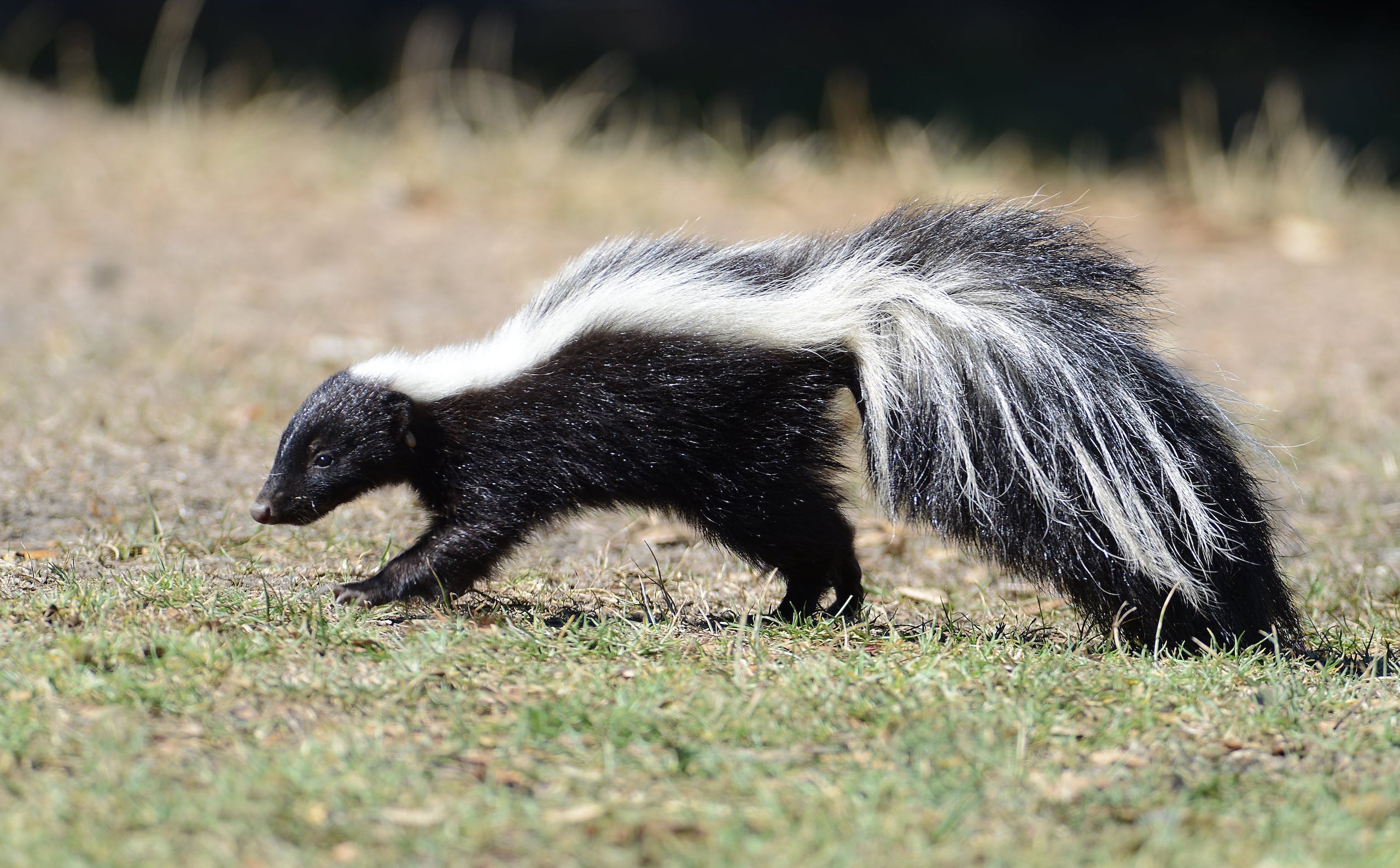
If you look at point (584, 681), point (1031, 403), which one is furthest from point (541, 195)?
point (584, 681)

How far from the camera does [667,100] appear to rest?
16188mm

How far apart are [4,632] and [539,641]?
143 cm

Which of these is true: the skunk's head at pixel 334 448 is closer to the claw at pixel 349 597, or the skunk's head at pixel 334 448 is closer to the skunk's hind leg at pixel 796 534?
the claw at pixel 349 597

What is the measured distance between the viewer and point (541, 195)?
36.0ft

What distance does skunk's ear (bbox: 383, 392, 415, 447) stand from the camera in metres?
4.17

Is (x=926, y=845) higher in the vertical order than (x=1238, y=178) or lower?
lower

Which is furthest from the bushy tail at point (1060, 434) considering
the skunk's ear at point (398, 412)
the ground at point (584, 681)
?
the skunk's ear at point (398, 412)

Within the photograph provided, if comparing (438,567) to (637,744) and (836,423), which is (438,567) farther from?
(836,423)

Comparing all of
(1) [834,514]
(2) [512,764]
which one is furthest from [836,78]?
(2) [512,764]

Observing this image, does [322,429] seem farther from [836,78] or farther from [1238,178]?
[836,78]

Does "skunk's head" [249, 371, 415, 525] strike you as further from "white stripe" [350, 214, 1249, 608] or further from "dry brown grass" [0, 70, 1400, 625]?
"dry brown grass" [0, 70, 1400, 625]

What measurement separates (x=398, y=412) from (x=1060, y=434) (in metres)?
1.99

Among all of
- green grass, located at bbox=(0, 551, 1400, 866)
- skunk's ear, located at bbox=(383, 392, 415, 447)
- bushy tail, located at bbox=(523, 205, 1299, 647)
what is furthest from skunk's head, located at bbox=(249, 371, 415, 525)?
bushy tail, located at bbox=(523, 205, 1299, 647)

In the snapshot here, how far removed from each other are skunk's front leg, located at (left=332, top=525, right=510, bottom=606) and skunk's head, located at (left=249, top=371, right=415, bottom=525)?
30cm
